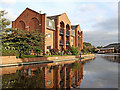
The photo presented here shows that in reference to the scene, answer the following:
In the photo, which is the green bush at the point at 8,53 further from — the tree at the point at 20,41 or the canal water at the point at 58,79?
the canal water at the point at 58,79

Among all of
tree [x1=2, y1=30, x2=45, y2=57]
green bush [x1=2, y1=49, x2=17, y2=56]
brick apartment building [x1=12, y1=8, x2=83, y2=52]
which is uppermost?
brick apartment building [x1=12, y1=8, x2=83, y2=52]

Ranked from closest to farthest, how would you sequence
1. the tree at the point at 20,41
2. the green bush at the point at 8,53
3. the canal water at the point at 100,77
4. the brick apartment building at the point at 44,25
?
the canal water at the point at 100,77, the green bush at the point at 8,53, the tree at the point at 20,41, the brick apartment building at the point at 44,25

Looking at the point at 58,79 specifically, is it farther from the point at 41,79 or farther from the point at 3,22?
the point at 3,22

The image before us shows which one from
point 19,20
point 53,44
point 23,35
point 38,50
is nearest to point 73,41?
point 53,44

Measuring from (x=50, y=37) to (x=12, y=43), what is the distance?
1653 cm

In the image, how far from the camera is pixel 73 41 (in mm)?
53594

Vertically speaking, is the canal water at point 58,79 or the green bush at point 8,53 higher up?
the green bush at point 8,53

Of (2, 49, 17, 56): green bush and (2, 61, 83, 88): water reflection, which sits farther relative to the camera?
(2, 49, 17, 56): green bush

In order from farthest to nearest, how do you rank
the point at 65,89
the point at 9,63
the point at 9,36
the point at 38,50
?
1. the point at 38,50
2. the point at 9,36
3. the point at 9,63
4. the point at 65,89

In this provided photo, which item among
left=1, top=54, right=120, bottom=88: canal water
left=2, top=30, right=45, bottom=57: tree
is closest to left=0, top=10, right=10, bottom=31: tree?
left=2, top=30, right=45, bottom=57: tree

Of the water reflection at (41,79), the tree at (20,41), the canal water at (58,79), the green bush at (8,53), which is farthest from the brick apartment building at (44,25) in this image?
the water reflection at (41,79)

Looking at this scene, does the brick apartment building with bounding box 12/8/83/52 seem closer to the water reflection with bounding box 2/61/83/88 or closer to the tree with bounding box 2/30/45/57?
the tree with bounding box 2/30/45/57

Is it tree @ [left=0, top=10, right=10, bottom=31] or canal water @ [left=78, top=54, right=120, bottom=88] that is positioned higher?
tree @ [left=0, top=10, right=10, bottom=31]

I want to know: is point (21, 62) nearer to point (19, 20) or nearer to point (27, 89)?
point (27, 89)
